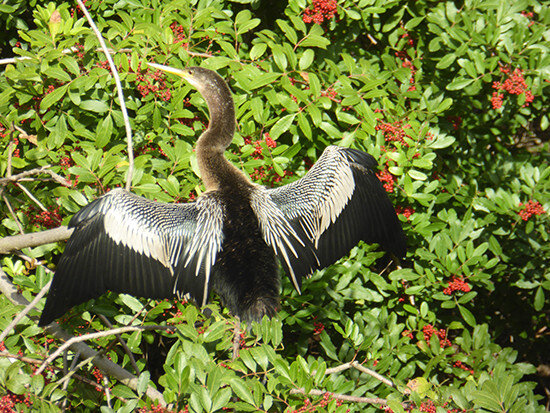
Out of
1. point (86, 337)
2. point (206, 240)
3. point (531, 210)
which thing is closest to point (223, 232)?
point (206, 240)

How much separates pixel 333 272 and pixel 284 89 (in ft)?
3.04

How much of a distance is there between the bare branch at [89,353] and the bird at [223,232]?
15 cm

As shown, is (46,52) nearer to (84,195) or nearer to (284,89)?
(84,195)

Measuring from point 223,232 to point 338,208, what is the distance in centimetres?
69

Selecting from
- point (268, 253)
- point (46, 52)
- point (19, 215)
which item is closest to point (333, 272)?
point (268, 253)

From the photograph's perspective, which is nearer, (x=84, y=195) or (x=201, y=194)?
(x=84, y=195)

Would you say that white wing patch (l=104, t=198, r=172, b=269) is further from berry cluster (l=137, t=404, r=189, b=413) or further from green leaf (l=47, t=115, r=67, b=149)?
berry cluster (l=137, t=404, r=189, b=413)

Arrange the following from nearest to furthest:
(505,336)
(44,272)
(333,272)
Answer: (44,272), (333,272), (505,336)

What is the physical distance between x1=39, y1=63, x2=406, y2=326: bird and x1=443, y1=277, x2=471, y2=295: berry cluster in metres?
0.29

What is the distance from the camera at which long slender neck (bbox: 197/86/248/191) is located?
2648 mm

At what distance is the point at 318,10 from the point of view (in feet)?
9.16

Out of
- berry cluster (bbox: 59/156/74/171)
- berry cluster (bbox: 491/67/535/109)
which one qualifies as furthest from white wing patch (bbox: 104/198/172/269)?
berry cluster (bbox: 491/67/535/109)

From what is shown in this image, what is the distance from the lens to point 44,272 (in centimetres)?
233

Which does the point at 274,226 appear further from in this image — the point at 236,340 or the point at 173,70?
the point at 173,70
